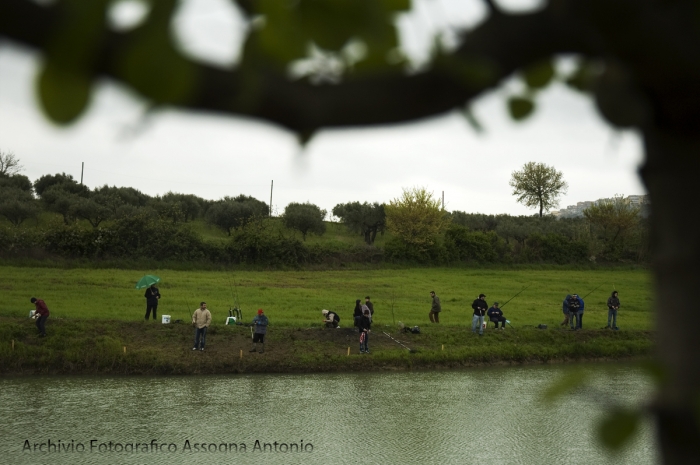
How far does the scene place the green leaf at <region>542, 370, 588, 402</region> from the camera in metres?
1.07

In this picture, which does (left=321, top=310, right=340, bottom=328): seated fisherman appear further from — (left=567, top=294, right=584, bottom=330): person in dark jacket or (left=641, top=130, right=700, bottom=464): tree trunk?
(left=641, top=130, right=700, bottom=464): tree trunk

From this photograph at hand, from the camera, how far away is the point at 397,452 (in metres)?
10.6

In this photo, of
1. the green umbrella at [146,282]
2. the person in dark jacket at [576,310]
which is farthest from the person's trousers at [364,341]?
the person in dark jacket at [576,310]

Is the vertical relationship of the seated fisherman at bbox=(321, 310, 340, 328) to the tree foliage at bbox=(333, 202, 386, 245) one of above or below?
below

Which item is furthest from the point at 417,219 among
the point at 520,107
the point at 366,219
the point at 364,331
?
the point at 520,107

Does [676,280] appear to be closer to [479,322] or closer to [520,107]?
[520,107]

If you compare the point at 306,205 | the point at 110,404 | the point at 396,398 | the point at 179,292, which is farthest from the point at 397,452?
the point at 306,205

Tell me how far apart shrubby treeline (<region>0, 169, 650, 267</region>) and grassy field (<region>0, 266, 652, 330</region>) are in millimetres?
2908

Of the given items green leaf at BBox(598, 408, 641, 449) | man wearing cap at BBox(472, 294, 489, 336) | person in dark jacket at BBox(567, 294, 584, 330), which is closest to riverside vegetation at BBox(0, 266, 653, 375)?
man wearing cap at BBox(472, 294, 489, 336)

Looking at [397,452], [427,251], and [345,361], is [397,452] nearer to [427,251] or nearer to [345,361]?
[345,361]

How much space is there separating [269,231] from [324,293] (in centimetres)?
1189

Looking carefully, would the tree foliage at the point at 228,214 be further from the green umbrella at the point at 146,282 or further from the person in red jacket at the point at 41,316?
the person in red jacket at the point at 41,316

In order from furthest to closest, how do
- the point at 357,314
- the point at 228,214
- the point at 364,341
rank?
the point at 228,214, the point at 357,314, the point at 364,341

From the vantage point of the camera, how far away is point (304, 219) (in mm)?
50594
